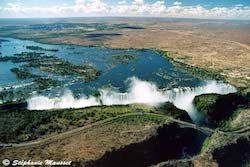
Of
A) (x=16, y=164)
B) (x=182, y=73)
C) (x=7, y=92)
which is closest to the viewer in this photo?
(x=16, y=164)

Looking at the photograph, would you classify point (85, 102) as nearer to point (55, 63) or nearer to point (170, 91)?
point (170, 91)

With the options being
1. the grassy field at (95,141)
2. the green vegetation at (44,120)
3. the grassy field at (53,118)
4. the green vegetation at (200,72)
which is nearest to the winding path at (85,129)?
the grassy field at (95,141)

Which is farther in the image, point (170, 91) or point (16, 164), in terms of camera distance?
point (170, 91)

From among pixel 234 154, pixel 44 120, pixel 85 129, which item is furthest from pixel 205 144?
pixel 44 120

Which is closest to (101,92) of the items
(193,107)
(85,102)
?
(85,102)

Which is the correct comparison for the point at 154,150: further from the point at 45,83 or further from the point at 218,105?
the point at 45,83

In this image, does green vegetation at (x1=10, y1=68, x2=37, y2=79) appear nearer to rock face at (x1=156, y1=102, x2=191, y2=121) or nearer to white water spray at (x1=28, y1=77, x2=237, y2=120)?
white water spray at (x1=28, y1=77, x2=237, y2=120)
